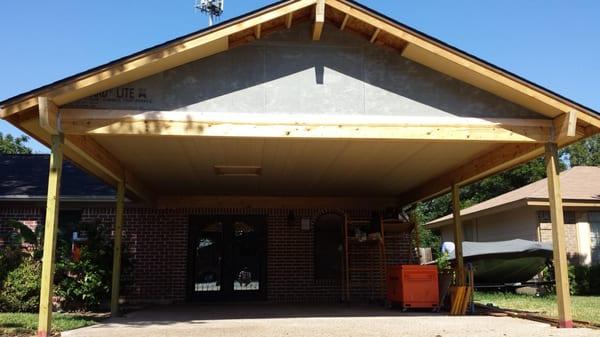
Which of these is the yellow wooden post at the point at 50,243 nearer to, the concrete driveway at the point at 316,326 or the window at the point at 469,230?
the concrete driveway at the point at 316,326

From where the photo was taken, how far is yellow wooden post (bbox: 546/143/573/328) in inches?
308

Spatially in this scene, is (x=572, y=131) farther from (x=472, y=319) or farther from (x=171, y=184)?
(x=171, y=184)

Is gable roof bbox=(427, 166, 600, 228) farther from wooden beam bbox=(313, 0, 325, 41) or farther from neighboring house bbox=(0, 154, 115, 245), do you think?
neighboring house bbox=(0, 154, 115, 245)

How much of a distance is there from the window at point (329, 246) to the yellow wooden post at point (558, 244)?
22.7 feet

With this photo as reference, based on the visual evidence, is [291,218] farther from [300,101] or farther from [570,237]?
[570,237]

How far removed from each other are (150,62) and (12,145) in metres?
43.9

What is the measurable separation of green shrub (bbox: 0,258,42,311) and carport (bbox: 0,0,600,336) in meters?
3.59

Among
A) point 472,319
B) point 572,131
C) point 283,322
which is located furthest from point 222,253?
point 572,131

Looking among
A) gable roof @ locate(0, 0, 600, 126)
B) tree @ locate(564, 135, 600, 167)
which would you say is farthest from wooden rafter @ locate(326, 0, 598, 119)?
tree @ locate(564, 135, 600, 167)

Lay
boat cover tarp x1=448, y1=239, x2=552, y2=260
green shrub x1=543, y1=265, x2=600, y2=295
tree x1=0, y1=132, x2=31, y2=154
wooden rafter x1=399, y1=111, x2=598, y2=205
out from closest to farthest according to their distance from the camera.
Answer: wooden rafter x1=399, y1=111, x2=598, y2=205
boat cover tarp x1=448, y1=239, x2=552, y2=260
green shrub x1=543, y1=265, x2=600, y2=295
tree x1=0, y1=132, x2=31, y2=154

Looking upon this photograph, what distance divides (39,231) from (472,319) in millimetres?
8990

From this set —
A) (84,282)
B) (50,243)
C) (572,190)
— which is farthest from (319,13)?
(572,190)

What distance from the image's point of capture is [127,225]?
13836mm

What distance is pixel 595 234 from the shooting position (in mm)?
16984
